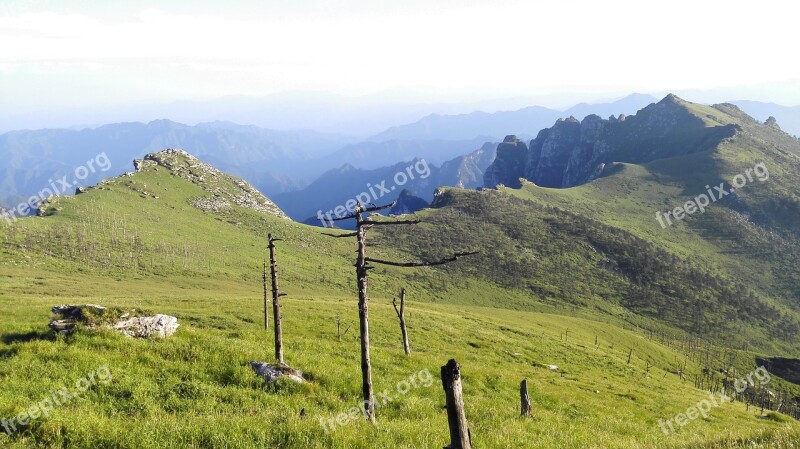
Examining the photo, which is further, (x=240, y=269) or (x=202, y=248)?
(x=202, y=248)

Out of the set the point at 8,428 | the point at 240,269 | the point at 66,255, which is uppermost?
the point at 8,428

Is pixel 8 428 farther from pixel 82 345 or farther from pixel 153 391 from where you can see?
pixel 82 345

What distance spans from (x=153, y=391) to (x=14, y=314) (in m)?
54.7

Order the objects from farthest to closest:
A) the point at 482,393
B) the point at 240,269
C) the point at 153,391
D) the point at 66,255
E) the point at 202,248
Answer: the point at 202,248, the point at 240,269, the point at 66,255, the point at 482,393, the point at 153,391

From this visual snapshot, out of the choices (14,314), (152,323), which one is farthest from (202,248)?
(152,323)

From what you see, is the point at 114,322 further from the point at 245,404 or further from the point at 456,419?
the point at 456,419

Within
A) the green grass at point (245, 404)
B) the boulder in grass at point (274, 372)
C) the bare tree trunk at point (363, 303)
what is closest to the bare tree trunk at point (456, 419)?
the green grass at point (245, 404)

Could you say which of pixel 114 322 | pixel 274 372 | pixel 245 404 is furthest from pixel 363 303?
pixel 114 322

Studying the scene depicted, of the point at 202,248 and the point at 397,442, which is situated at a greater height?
the point at 397,442

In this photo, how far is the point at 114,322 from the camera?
20.4 m

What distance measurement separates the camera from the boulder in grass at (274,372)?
16.3 m

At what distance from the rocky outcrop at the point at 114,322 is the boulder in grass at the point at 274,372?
6.07m

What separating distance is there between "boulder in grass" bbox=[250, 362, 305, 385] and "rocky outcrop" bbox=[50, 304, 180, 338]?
6.07m

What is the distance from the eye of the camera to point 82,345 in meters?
17.8
